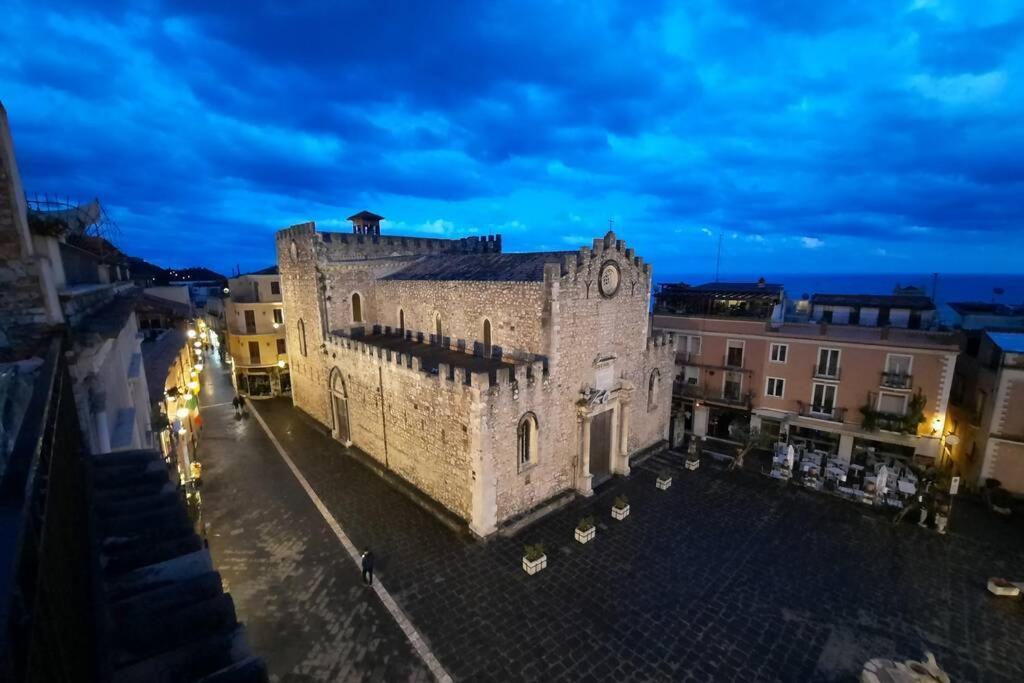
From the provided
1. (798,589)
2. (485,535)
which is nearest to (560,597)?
(485,535)

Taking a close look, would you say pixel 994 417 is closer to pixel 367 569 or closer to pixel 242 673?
pixel 367 569

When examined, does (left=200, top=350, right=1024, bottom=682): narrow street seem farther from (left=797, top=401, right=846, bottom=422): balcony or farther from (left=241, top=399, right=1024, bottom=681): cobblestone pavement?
(left=797, top=401, right=846, bottom=422): balcony

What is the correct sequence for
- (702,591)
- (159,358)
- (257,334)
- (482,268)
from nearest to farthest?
1. (702,591)
2. (159,358)
3. (482,268)
4. (257,334)

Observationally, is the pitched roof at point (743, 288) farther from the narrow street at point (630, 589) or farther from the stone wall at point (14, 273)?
the stone wall at point (14, 273)

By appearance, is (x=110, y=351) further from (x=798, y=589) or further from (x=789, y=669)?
(x=798, y=589)

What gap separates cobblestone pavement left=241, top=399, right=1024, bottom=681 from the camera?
32.6 ft

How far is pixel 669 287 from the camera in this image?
27.9 meters

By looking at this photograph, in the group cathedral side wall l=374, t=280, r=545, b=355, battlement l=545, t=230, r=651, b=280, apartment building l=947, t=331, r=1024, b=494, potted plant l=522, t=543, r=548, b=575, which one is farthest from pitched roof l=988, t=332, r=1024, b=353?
potted plant l=522, t=543, r=548, b=575

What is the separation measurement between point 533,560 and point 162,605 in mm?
10301

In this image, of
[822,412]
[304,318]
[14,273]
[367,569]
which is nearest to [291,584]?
[367,569]

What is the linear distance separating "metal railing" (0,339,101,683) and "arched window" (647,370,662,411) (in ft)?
62.0

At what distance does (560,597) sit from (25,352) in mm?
11801

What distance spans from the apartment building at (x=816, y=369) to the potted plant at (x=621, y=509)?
7.29 m

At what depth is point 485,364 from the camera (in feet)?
53.5
